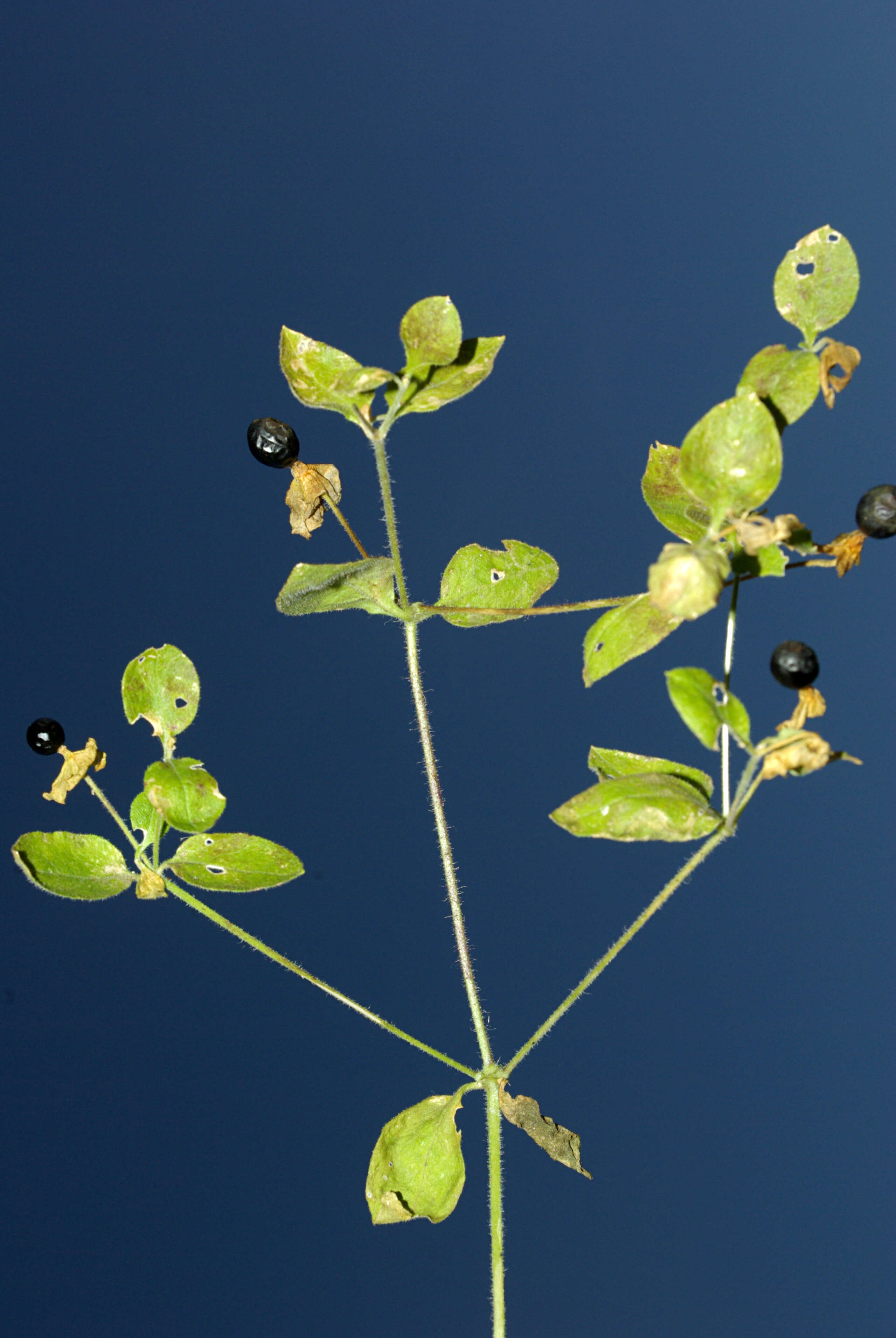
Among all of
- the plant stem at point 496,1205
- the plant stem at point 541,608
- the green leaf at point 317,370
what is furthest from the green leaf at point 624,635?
the plant stem at point 496,1205

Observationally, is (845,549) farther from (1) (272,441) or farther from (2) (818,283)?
(1) (272,441)

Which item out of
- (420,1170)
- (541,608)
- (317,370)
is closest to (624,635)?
(541,608)

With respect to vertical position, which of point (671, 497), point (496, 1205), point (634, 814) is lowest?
point (496, 1205)

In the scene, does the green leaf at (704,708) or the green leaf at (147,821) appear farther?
the green leaf at (147,821)

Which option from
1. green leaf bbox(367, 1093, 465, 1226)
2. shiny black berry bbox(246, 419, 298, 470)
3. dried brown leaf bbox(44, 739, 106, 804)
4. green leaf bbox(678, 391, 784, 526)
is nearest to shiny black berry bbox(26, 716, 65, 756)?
dried brown leaf bbox(44, 739, 106, 804)

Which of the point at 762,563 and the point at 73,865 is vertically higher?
the point at 762,563

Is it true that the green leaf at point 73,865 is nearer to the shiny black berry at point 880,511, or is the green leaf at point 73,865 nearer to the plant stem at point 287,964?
the plant stem at point 287,964
